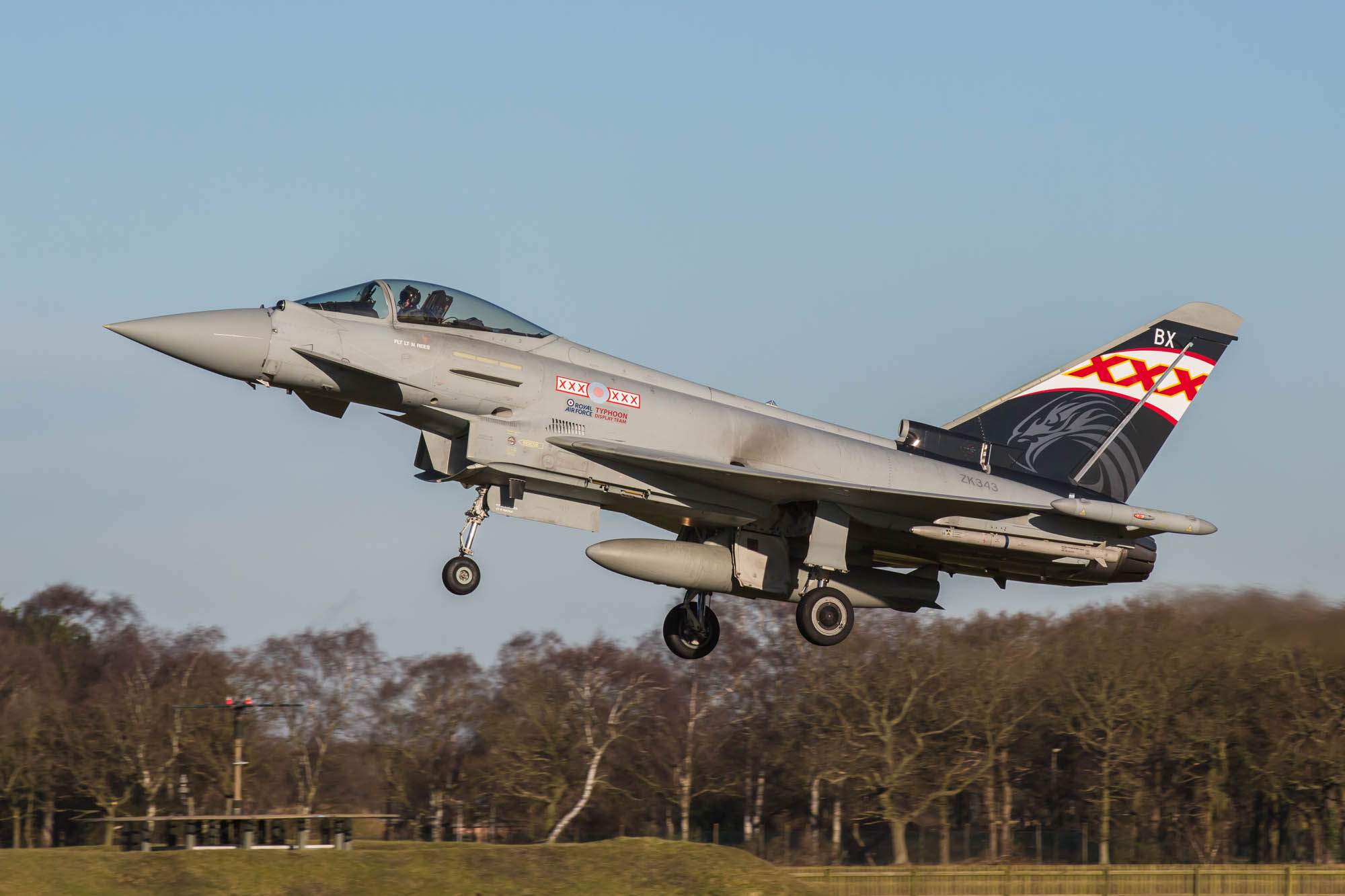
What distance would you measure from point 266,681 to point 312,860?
29197mm

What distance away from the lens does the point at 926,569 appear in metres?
22.7

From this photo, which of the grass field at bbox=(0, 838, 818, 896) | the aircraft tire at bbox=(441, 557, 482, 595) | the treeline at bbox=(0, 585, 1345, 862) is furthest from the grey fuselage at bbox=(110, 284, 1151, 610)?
the treeline at bbox=(0, 585, 1345, 862)

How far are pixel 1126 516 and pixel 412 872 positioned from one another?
608 inches

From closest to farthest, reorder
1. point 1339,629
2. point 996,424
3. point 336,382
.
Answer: point 336,382, point 996,424, point 1339,629

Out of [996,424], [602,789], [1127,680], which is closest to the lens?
[996,424]

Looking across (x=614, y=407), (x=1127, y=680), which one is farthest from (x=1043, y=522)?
(x=1127, y=680)

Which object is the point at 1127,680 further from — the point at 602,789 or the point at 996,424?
the point at 996,424

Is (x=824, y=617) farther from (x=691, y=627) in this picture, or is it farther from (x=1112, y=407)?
(x=1112, y=407)

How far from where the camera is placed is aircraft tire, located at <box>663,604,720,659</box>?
21938 mm

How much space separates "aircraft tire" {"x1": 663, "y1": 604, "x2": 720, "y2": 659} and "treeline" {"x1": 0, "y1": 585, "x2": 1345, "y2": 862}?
27.6 metres

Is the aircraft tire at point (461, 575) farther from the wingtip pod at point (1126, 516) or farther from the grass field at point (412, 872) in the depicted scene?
the grass field at point (412, 872)

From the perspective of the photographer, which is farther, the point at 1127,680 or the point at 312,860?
the point at 1127,680

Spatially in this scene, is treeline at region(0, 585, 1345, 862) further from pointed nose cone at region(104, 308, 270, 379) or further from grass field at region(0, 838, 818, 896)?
pointed nose cone at region(104, 308, 270, 379)

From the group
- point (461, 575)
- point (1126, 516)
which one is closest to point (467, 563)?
point (461, 575)
